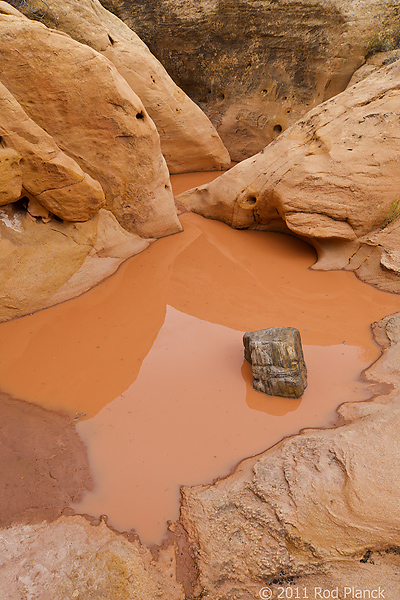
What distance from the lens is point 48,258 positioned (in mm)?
3949

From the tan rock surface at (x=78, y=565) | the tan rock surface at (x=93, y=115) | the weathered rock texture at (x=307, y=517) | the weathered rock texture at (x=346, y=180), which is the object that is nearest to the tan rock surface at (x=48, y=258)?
the tan rock surface at (x=93, y=115)

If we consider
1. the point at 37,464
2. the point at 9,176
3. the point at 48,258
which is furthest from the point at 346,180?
the point at 37,464

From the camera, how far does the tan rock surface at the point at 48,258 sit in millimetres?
3689

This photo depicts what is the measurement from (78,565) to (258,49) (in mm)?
8311

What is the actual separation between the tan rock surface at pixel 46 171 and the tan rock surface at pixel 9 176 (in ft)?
0.14

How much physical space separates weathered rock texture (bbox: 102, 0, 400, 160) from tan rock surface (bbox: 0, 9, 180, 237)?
4.02 meters

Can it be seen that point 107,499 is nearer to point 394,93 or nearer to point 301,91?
point 394,93

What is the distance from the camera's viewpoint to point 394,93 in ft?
14.2

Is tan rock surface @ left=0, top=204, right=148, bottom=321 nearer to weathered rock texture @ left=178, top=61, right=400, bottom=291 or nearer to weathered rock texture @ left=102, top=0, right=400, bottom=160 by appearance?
weathered rock texture @ left=178, top=61, right=400, bottom=291

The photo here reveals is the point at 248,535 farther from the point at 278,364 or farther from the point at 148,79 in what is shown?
the point at 148,79

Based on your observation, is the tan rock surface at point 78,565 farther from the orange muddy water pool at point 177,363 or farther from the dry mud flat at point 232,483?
the orange muddy water pool at point 177,363

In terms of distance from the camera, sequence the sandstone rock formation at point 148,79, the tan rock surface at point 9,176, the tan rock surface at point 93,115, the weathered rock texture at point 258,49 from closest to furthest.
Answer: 1. the tan rock surface at point 9,176
2. the tan rock surface at point 93,115
3. the sandstone rock formation at point 148,79
4. the weathered rock texture at point 258,49

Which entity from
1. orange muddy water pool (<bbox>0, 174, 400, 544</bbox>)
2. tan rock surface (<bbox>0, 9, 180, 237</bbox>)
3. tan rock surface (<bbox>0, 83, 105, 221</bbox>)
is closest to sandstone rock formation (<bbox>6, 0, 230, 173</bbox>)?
tan rock surface (<bbox>0, 9, 180, 237</bbox>)

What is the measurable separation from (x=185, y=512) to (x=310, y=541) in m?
0.67
